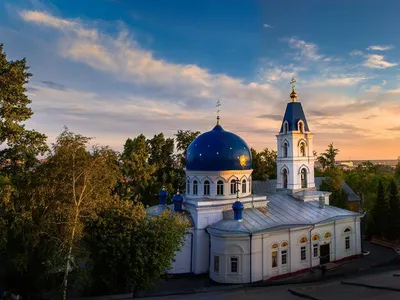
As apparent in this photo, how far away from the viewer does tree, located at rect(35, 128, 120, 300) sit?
1274 cm

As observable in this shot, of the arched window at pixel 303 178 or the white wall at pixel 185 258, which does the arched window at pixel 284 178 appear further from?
the white wall at pixel 185 258

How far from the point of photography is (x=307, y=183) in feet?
86.1

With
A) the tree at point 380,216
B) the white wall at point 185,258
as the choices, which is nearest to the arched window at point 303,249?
the white wall at point 185,258

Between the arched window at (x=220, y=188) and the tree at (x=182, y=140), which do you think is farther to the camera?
the tree at (x=182, y=140)

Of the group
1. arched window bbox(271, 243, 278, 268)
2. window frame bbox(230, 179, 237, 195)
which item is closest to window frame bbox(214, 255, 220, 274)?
arched window bbox(271, 243, 278, 268)

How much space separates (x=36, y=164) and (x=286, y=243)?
15122mm

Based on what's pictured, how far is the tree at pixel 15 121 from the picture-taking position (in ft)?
45.4

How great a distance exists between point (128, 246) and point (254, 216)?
990 cm

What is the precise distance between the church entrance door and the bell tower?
5.00 meters

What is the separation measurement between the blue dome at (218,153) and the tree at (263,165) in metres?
18.9

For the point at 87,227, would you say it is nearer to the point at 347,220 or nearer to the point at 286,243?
the point at 286,243

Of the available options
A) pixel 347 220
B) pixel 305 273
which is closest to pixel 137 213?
pixel 305 273

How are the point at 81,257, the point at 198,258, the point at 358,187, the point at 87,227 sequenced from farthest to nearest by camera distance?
the point at 358,187, the point at 198,258, the point at 87,227, the point at 81,257

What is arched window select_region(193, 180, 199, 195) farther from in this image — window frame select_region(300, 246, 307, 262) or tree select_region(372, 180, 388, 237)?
tree select_region(372, 180, 388, 237)
